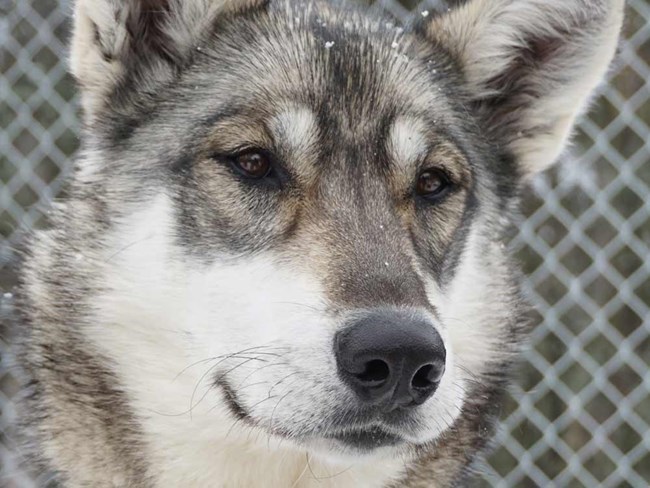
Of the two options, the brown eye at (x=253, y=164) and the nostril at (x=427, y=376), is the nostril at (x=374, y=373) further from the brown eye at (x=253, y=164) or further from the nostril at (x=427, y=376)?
the brown eye at (x=253, y=164)

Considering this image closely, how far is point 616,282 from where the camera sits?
5.55 metres

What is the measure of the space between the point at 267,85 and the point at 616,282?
3341 millimetres

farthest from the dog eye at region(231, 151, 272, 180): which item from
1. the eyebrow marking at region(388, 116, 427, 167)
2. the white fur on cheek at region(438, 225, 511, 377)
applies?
the white fur on cheek at region(438, 225, 511, 377)

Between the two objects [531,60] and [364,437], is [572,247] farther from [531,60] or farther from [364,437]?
[364,437]

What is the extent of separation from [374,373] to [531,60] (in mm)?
1403

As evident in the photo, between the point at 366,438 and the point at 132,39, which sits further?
the point at 132,39

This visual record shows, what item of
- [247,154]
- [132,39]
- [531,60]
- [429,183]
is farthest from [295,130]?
[531,60]

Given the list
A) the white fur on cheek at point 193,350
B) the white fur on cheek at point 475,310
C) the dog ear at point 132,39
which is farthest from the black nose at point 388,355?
the dog ear at point 132,39

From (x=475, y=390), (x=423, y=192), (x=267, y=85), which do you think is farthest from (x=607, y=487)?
→ (x=267, y=85)

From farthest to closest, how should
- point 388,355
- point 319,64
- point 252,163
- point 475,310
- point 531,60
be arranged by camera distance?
point 531,60, point 475,310, point 319,64, point 252,163, point 388,355

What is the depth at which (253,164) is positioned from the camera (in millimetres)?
2674

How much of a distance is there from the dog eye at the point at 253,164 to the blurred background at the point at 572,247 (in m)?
2.81

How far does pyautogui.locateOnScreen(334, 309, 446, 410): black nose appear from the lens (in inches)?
86.2

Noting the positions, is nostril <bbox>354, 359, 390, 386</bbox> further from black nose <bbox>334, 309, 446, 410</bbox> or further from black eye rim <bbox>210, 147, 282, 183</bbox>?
black eye rim <bbox>210, 147, 282, 183</bbox>
